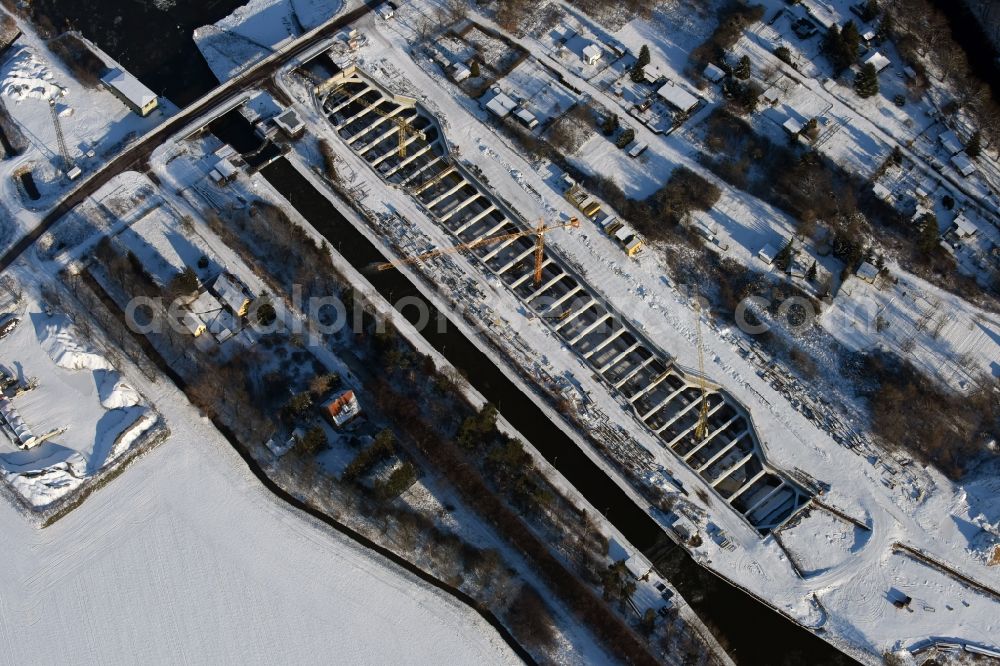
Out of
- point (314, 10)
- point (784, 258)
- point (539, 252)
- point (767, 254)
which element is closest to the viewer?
point (784, 258)

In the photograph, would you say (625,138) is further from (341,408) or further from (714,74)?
(341,408)

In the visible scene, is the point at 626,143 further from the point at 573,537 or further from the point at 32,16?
the point at 32,16

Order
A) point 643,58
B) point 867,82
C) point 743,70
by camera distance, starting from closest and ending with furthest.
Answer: point 867,82
point 743,70
point 643,58

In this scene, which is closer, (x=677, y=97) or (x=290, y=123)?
(x=290, y=123)

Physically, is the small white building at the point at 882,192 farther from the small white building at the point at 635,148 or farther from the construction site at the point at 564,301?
the construction site at the point at 564,301

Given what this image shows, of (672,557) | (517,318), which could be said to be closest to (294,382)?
(517,318)

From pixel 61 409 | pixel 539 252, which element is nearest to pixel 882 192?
pixel 539 252
